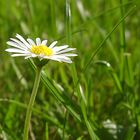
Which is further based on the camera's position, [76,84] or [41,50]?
[76,84]

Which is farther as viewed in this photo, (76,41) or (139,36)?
(139,36)

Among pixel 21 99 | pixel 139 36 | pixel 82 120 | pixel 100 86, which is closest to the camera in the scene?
pixel 82 120

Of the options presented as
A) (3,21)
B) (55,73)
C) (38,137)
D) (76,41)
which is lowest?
(38,137)

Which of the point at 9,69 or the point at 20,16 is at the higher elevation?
the point at 20,16

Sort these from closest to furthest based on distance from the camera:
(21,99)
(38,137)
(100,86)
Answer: (38,137) < (21,99) < (100,86)

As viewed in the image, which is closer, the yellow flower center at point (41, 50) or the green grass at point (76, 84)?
the yellow flower center at point (41, 50)

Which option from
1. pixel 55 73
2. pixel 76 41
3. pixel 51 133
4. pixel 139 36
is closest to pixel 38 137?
pixel 51 133

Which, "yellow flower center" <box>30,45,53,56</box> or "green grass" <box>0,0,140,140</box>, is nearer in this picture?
"yellow flower center" <box>30,45,53,56</box>

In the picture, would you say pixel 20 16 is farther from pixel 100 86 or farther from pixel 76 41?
pixel 100 86
